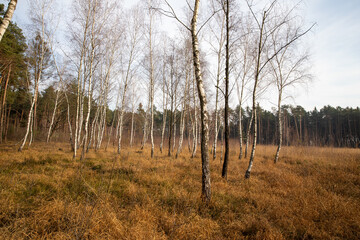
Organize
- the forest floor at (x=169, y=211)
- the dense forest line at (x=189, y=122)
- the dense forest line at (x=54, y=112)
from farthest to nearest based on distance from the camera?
the dense forest line at (x=189, y=122), the dense forest line at (x=54, y=112), the forest floor at (x=169, y=211)

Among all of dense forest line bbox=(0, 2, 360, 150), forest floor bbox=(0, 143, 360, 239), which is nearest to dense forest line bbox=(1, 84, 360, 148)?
dense forest line bbox=(0, 2, 360, 150)

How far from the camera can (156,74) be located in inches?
513

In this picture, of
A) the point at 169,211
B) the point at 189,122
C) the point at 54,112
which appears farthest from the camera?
the point at 189,122

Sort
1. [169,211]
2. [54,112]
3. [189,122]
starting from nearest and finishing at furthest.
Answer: [169,211]
[54,112]
[189,122]

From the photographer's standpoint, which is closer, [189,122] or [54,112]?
[54,112]

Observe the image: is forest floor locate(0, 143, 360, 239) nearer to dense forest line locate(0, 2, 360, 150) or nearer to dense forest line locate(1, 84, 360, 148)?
dense forest line locate(0, 2, 360, 150)

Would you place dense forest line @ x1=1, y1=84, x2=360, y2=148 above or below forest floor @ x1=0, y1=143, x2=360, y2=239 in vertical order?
above

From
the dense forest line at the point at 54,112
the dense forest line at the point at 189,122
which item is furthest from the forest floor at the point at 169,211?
the dense forest line at the point at 189,122

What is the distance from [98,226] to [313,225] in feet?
14.3

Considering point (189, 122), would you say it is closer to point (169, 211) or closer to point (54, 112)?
point (54, 112)

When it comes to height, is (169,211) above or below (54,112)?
below

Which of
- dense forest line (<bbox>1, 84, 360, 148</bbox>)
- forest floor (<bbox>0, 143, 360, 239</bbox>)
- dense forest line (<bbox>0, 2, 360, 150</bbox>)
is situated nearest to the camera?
forest floor (<bbox>0, 143, 360, 239</bbox>)

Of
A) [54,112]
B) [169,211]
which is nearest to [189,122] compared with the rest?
Result: [54,112]

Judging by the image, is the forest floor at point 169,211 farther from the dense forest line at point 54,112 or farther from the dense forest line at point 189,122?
the dense forest line at point 189,122
